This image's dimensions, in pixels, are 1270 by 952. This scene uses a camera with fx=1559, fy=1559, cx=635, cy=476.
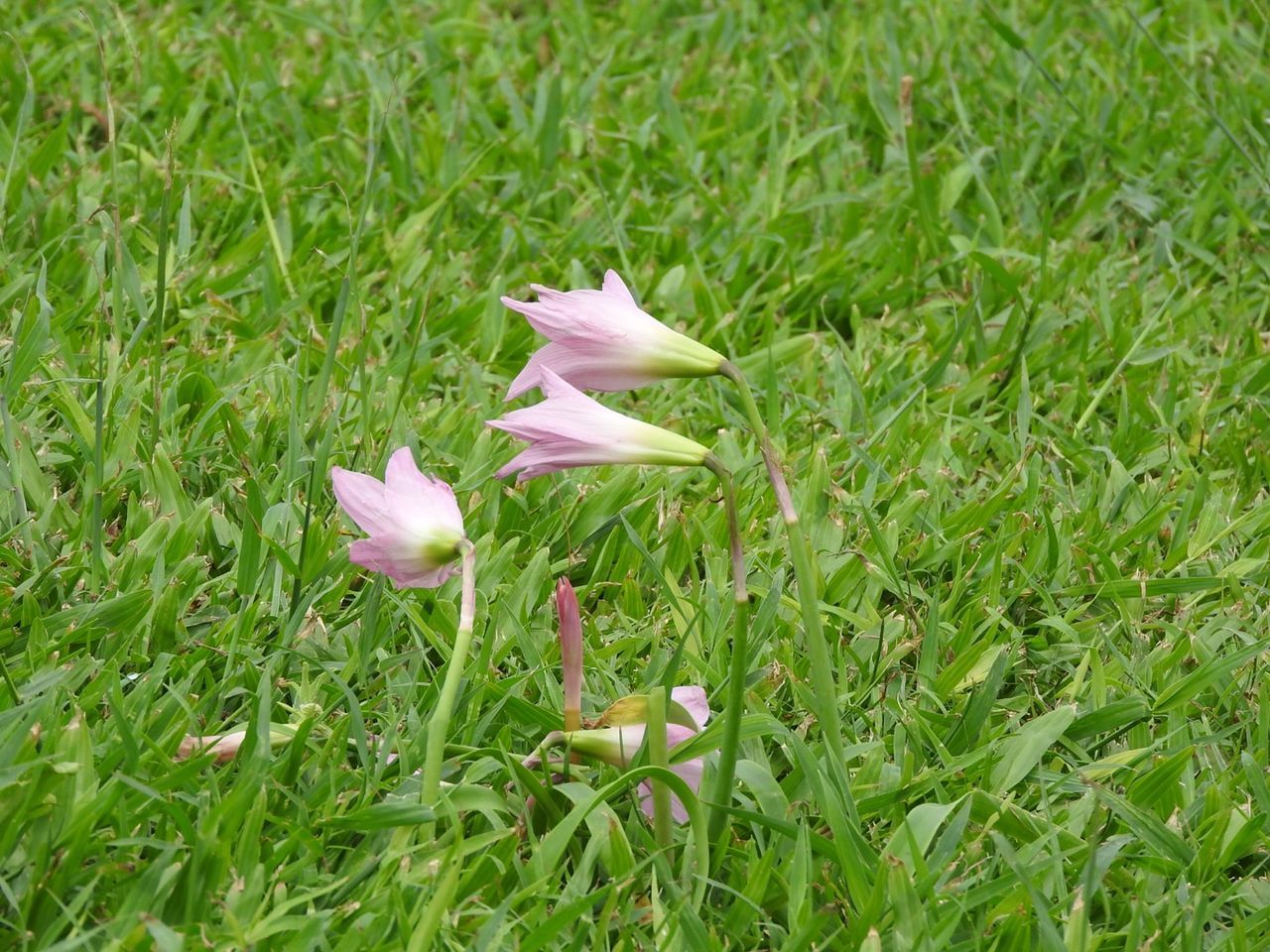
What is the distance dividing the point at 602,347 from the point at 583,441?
0.11 metres

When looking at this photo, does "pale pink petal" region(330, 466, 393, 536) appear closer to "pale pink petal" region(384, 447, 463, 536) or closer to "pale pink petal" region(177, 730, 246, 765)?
"pale pink petal" region(384, 447, 463, 536)

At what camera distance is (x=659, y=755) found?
1.58 meters

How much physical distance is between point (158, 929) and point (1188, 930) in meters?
1.06

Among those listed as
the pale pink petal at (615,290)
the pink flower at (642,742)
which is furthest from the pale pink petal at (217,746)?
the pale pink petal at (615,290)

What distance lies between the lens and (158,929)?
1.41m

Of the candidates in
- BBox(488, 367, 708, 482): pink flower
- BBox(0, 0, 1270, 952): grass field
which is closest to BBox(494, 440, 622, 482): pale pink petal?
BBox(488, 367, 708, 482): pink flower

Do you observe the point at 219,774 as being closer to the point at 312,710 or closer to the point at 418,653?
the point at 312,710

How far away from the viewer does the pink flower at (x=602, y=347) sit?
5.11 ft

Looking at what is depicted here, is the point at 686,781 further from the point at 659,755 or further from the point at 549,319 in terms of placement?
the point at 549,319

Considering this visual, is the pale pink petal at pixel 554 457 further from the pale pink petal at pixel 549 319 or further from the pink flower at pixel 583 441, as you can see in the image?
the pale pink petal at pixel 549 319

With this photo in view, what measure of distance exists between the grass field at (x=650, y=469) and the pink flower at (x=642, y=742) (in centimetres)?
4

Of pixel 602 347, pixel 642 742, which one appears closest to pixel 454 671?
pixel 642 742

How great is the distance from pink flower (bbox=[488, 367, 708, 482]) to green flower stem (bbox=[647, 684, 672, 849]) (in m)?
0.24

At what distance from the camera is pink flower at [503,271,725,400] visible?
1.56 metres
